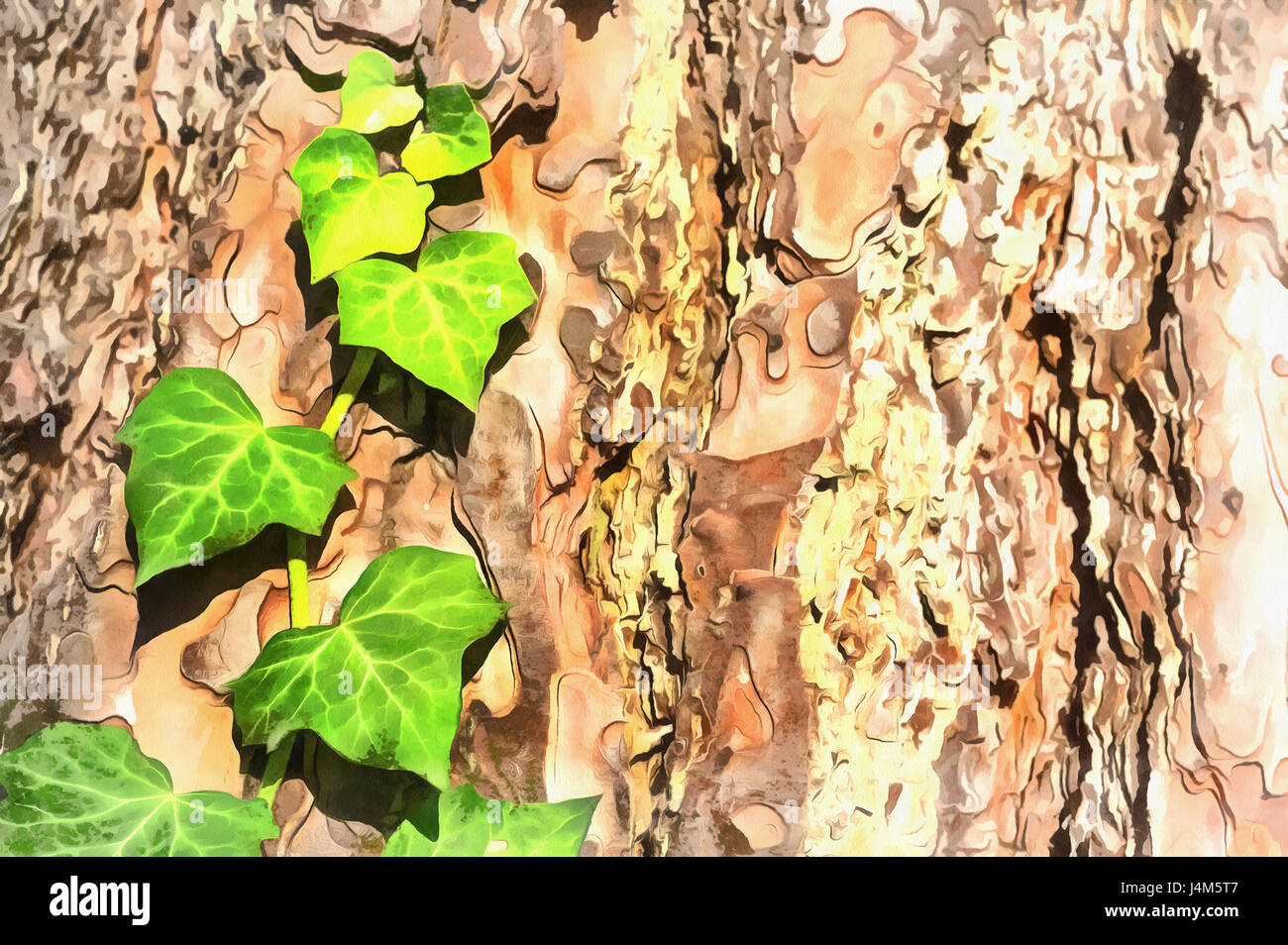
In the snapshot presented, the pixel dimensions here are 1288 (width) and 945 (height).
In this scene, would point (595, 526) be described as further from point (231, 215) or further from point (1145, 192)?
point (1145, 192)

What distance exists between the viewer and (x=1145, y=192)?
802mm

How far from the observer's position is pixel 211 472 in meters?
0.74

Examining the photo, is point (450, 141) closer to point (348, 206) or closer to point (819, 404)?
point (348, 206)

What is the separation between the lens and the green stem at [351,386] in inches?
31.0

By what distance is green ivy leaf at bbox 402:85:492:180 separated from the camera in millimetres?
780

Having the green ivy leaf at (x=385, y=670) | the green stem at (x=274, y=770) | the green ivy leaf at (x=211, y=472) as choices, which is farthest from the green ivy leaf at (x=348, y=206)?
the green stem at (x=274, y=770)

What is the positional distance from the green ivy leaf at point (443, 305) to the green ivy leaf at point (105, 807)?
1.44ft

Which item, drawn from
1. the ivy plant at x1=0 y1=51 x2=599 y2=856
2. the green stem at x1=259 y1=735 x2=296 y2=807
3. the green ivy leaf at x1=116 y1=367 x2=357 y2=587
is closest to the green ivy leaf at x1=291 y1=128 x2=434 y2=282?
the ivy plant at x1=0 y1=51 x2=599 y2=856

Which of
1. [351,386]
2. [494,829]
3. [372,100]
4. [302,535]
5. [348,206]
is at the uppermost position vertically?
[372,100]

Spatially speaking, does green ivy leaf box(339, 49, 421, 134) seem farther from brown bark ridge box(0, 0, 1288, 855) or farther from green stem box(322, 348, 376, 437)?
green stem box(322, 348, 376, 437)

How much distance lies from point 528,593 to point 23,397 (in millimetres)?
537

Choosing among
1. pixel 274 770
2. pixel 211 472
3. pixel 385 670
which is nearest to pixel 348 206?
pixel 211 472

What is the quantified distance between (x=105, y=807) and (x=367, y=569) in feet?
1.04

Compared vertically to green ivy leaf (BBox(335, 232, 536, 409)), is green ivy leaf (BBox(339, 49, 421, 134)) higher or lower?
higher
